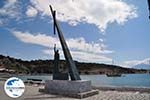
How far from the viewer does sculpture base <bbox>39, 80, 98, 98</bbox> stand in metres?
17.5

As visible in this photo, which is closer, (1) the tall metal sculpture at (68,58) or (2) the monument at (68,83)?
(2) the monument at (68,83)

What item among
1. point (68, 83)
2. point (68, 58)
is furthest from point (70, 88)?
point (68, 58)

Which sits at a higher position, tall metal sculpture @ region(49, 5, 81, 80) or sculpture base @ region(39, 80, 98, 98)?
tall metal sculpture @ region(49, 5, 81, 80)

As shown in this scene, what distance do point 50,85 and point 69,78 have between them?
157 cm

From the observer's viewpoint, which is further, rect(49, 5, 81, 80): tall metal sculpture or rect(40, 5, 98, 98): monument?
rect(49, 5, 81, 80): tall metal sculpture

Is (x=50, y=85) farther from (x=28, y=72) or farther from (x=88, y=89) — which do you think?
(x=28, y=72)

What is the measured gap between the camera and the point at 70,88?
18078mm

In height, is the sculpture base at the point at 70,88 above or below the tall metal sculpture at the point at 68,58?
below

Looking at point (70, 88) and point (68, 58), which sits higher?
point (68, 58)

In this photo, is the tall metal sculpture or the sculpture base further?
the tall metal sculpture

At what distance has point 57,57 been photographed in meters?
21.5

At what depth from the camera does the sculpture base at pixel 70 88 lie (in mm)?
17547

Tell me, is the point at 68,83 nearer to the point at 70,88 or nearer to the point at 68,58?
the point at 70,88

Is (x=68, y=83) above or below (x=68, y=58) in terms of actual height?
below
